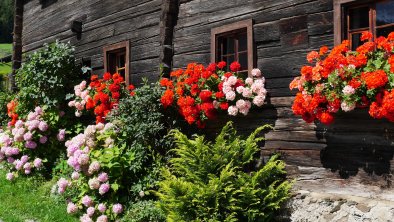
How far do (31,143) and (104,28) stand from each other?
3.03 metres

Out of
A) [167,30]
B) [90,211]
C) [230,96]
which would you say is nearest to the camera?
[230,96]

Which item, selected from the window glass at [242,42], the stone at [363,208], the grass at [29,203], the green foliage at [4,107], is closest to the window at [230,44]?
the window glass at [242,42]

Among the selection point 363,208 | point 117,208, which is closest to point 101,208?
point 117,208

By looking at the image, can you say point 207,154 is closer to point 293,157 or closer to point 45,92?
point 293,157

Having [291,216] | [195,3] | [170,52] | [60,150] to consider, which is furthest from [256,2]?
[60,150]

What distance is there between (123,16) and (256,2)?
3775 mm

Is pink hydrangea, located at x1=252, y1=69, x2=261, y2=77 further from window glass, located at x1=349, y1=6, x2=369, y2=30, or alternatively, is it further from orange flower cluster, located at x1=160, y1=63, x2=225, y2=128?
window glass, located at x1=349, y1=6, x2=369, y2=30

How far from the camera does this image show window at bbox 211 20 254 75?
6.70 meters

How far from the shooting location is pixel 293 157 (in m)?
5.70

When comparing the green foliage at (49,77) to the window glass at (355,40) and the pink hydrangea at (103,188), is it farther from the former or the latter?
the window glass at (355,40)

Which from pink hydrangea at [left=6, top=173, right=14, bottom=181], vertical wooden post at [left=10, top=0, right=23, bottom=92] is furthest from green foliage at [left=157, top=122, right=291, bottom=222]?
vertical wooden post at [left=10, top=0, right=23, bottom=92]

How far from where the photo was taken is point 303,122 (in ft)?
18.3

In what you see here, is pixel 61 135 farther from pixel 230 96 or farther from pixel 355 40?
pixel 355 40

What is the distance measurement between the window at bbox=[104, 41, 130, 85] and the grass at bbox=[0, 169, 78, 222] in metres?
2.80
